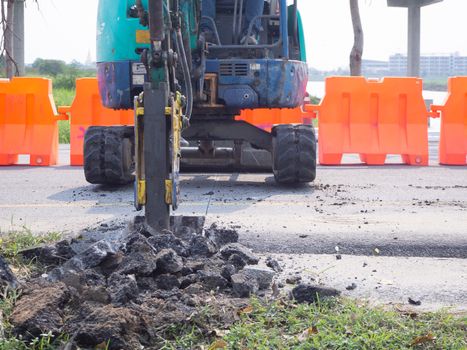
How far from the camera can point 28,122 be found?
1370 centimetres

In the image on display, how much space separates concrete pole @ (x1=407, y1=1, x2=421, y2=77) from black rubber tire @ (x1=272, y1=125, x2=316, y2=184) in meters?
12.1

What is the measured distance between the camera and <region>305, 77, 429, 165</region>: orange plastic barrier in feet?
44.7

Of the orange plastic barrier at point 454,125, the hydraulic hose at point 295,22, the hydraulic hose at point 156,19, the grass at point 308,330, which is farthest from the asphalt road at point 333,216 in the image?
the hydraulic hose at point 295,22

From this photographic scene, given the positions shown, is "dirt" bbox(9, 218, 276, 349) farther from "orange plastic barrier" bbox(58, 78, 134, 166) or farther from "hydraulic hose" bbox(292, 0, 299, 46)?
"orange plastic barrier" bbox(58, 78, 134, 166)

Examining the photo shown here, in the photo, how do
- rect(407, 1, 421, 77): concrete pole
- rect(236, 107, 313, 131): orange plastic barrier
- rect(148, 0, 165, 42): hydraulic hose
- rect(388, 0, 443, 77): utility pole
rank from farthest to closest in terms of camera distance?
rect(407, 1, 421, 77): concrete pole → rect(388, 0, 443, 77): utility pole → rect(236, 107, 313, 131): orange plastic barrier → rect(148, 0, 165, 42): hydraulic hose

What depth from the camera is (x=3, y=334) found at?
415cm

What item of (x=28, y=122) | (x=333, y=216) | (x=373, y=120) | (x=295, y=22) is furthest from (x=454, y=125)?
(x=28, y=122)

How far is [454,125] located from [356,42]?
291 inches

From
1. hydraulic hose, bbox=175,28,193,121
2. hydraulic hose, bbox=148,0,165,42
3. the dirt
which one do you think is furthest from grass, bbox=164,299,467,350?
hydraulic hose, bbox=175,28,193,121

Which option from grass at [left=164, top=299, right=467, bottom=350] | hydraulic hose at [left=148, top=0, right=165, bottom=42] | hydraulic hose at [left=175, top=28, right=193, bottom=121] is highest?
hydraulic hose at [left=148, top=0, right=165, bottom=42]

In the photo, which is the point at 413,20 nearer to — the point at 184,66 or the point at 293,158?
the point at 293,158

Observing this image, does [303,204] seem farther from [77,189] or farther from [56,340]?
[56,340]

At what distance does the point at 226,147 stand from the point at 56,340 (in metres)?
7.49

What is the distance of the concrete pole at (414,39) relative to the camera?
21.5 m
